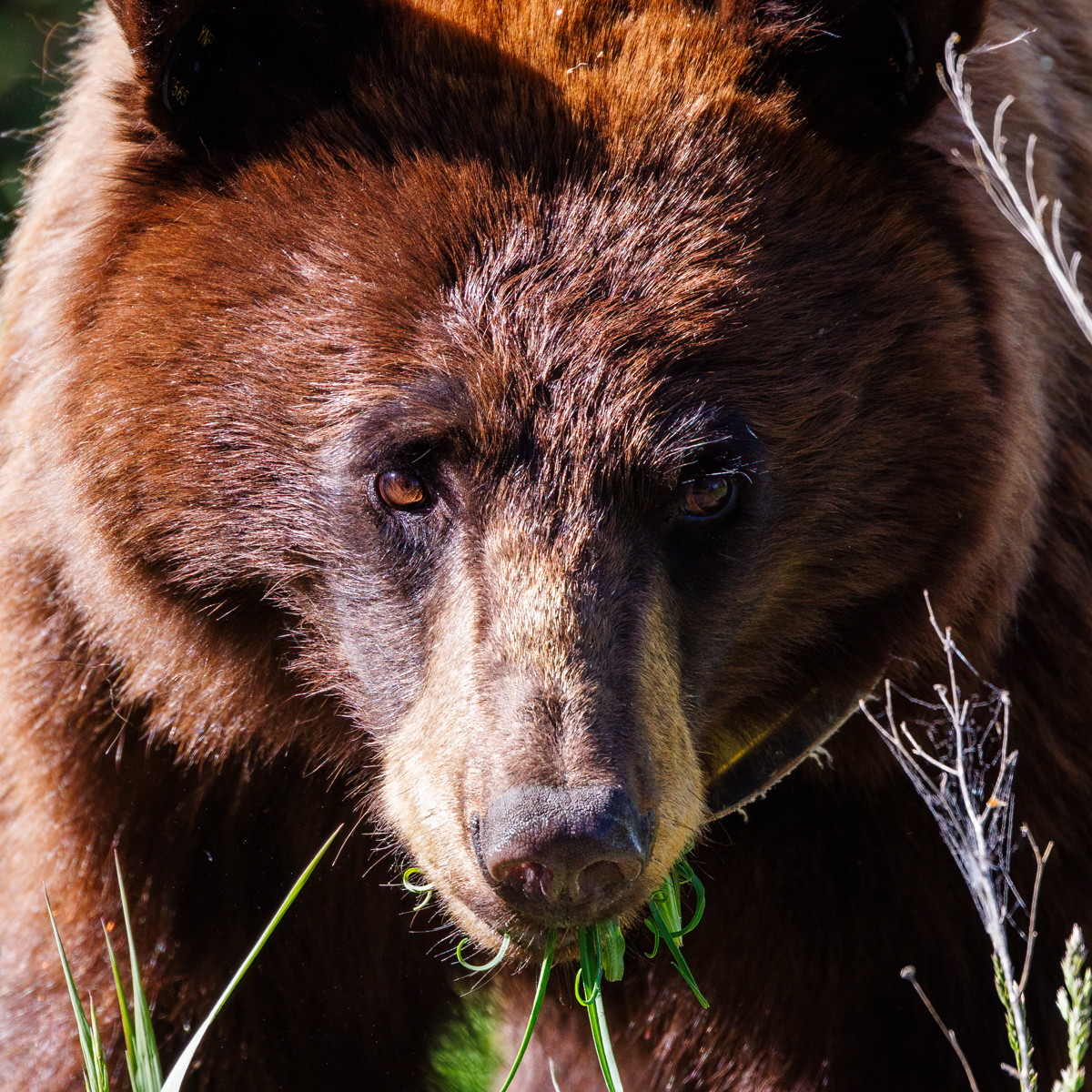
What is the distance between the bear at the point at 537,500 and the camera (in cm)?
238

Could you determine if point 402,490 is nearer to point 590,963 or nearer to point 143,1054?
point 590,963

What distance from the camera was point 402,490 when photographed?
8.11 ft

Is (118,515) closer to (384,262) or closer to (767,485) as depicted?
(384,262)

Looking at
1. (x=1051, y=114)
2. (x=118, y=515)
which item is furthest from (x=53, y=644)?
(x=1051, y=114)

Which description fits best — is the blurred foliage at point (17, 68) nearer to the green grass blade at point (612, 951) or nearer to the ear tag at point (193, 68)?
the ear tag at point (193, 68)

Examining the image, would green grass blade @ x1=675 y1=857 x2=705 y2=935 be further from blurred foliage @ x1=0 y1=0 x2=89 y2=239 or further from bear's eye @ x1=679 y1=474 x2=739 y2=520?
blurred foliage @ x1=0 y1=0 x2=89 y2=239

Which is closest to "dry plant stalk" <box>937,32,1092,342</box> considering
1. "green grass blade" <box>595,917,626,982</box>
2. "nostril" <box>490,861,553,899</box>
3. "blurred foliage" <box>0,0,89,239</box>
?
"nostril" <box>490,861,553,899</box>

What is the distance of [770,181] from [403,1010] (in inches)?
81.7

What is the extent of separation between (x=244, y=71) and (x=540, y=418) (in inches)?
34.1

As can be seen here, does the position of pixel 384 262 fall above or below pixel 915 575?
above

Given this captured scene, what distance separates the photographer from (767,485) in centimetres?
255

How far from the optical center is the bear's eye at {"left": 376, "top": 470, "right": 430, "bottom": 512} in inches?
97.2

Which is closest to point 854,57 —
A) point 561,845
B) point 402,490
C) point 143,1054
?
point 402,490

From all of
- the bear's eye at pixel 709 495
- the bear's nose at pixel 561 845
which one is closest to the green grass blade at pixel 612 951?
the bear's nose at pixel 561 845
